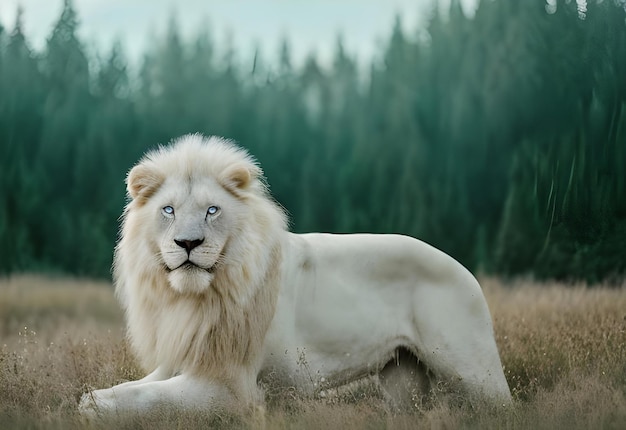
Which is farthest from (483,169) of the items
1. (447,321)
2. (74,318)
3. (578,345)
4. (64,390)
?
(64,390)

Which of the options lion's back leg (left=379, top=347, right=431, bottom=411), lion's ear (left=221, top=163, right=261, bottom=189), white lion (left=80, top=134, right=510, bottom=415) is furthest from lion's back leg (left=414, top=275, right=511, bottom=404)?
lion's ear (left=221, top=163, right=261, bottom=189)

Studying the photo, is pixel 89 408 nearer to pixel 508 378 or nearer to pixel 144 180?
pixel 144 180

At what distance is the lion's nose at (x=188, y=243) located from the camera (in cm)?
459

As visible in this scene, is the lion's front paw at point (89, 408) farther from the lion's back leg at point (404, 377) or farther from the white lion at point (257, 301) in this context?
the lion's back leg at point (404, 377)

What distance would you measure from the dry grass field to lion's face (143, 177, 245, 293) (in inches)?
27.7

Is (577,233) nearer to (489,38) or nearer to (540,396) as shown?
(540,396)

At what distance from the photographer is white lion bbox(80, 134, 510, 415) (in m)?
4.72

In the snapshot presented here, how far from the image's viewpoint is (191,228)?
182 inches

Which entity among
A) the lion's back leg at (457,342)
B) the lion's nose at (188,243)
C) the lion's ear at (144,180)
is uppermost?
the lion's ear at (144,180)

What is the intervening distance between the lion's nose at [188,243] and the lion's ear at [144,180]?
1.40 feet

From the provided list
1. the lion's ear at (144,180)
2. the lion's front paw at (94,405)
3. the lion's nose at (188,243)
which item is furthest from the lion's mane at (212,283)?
the lion's front paw at (94,405)

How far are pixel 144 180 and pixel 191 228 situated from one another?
0.46m

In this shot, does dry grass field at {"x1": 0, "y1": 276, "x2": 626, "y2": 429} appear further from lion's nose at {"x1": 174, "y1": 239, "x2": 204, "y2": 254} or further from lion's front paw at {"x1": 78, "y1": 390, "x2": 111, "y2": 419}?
lion's nose at {"x1": 174, "y1": 239, "x2": 204, "y2": 254}

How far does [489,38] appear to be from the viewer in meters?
13.0
